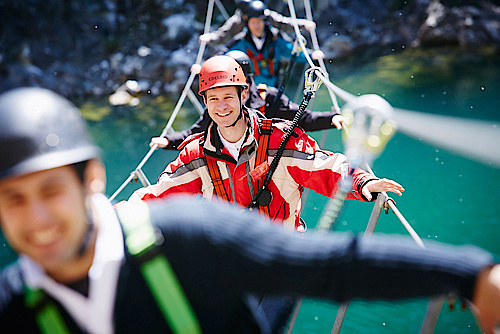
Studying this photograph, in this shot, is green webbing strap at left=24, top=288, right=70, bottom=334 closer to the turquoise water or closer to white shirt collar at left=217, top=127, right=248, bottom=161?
white shirt collar at left=217, top=127, right=248, bottom=161

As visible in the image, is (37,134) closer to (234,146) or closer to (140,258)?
(140,258)

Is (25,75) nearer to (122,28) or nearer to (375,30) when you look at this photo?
(122,28)

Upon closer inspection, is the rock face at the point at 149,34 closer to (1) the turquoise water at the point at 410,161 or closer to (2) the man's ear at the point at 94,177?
(1) the turquoise water at the point at 410,161

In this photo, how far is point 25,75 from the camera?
11102 mm

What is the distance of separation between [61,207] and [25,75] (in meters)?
12.4

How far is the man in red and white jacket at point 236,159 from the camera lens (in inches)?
67.2

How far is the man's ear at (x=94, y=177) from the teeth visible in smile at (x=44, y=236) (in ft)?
0.28

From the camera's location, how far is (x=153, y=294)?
59 centimetres

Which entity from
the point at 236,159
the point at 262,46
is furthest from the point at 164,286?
the point at 262,46

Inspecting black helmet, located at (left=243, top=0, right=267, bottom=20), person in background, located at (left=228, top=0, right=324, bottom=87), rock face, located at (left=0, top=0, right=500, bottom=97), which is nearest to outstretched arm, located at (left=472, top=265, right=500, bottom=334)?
person in background, located at (left=228, top=0, right=324, bottom=87)

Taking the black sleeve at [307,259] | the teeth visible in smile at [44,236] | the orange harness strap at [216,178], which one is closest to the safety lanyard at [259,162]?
the orange harness strap at [216,178]

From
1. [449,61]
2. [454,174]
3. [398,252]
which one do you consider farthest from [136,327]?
[449,61]

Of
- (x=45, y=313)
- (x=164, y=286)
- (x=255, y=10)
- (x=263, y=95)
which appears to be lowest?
(x=45, y=313)

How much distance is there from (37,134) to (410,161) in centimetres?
648
